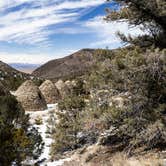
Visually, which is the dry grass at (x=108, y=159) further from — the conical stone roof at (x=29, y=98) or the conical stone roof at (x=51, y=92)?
the conical stone roof at (x=51, y=92)

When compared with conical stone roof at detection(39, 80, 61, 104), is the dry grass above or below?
above

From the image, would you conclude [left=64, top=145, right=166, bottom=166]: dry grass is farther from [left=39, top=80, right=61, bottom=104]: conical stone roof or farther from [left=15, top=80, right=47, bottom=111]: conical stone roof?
[left=39, top=80, right=61, bottom=104]: conical stone roof

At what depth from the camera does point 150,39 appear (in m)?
12.4

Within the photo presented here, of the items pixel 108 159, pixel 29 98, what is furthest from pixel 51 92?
pixel 108 159

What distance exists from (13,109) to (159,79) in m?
6.47

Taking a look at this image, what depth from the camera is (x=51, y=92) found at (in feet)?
113

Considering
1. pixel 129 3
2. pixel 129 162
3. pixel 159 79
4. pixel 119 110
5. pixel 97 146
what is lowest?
pixel 97 146

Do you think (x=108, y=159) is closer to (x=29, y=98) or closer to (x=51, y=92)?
(x=29, y=98)

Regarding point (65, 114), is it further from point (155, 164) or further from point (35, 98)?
point (35, 98)

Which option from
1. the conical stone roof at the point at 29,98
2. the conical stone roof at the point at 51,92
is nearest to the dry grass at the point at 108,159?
the conical stone roof at the point at 29,98

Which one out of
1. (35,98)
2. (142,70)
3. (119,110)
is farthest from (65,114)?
(35,98)

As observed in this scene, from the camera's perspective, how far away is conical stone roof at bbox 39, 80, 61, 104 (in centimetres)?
3441

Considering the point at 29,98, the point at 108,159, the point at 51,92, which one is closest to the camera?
the point at 108,159

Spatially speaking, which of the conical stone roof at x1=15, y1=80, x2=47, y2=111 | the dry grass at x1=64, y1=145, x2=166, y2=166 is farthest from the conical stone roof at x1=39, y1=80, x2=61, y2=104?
the dry grass at x1=64, y1=145, x2=166, y2=166
